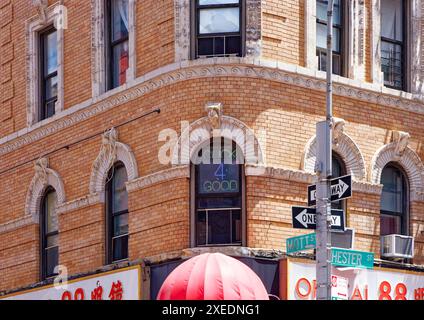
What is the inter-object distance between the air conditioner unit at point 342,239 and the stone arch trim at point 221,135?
1.96m

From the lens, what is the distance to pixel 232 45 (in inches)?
1025

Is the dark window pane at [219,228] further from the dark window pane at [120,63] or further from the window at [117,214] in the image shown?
the dark window pane at [120,63]

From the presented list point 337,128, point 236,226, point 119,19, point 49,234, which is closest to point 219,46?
point 337,128

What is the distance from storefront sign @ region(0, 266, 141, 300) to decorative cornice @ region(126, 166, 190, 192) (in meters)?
1.66

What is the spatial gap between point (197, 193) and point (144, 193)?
4.22 ft

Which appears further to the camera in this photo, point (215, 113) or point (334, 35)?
point (334, 35)

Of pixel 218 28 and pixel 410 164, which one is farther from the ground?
pixel 218 28

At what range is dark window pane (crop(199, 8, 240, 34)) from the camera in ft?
85.7

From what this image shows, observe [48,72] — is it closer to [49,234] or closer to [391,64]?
[49,234]

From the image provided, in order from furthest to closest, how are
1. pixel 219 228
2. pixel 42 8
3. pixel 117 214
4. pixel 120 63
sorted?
pixel 42 8
pixel 120 63
pixel 117 214
pixel 219 228

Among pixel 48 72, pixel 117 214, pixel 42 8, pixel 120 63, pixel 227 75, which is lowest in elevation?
A: pixel 117 214

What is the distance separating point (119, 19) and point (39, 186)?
4.22 m

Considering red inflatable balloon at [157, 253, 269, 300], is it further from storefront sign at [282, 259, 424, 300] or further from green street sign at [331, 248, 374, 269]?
green street sign at [331, 248, 374, 269]
